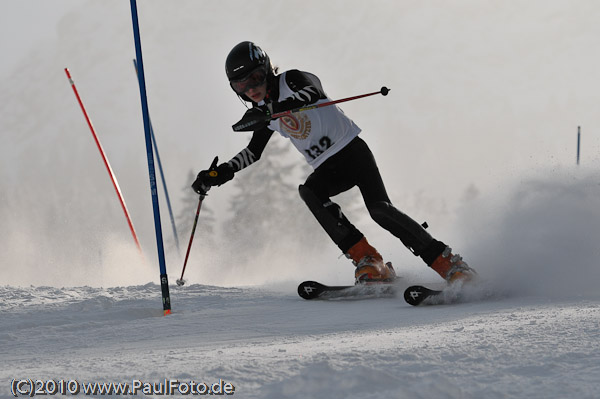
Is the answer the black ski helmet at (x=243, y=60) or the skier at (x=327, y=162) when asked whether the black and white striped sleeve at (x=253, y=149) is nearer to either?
the skier at (x=327, y=162)

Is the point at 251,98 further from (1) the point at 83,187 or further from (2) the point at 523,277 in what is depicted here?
(1) the point at 83,187

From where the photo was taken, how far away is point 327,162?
4.52 metres

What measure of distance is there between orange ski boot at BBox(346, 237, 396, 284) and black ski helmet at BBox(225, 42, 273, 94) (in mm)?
1422

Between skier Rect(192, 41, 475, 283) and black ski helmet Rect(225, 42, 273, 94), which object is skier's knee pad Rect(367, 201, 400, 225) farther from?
black ski helmet Rect(225, 42, 273, 94)

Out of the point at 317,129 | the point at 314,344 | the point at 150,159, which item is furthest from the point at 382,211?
the point at 314,344

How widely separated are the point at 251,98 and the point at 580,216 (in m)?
2.40

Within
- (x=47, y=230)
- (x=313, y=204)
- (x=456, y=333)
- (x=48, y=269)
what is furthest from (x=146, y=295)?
(x=47, y=230)

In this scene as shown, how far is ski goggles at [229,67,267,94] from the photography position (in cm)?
427

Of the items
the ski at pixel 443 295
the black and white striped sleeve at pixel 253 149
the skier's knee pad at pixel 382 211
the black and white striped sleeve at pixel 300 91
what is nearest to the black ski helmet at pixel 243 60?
the black and white striped sleeve at pixel 300 91

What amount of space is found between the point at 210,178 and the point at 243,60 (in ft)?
2.82

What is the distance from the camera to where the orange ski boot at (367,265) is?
4543 mm

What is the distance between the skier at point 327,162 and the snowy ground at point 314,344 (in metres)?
0.42

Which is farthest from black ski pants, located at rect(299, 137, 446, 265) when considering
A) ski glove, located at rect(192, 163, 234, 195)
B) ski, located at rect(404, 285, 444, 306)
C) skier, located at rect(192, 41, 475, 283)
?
ski glove, located at rect(192, 163, 234, 195)

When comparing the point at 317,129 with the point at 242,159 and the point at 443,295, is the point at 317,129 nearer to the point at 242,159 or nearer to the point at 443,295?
the point at 242,159
